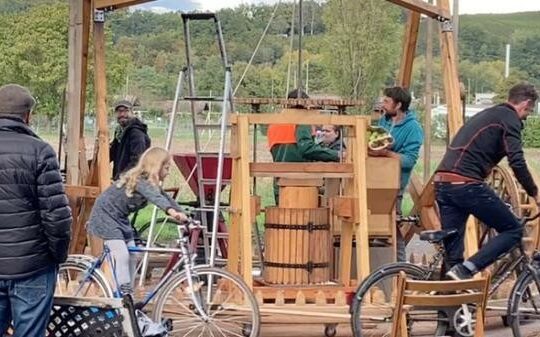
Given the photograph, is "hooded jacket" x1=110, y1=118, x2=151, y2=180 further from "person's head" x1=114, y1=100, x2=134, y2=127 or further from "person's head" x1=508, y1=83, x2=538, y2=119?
"person's head" x1=508, y1=83, x2=538, y2=119

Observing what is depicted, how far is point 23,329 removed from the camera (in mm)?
5234

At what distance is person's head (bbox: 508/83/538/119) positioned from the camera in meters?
6.94

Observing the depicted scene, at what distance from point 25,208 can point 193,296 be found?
215 cm

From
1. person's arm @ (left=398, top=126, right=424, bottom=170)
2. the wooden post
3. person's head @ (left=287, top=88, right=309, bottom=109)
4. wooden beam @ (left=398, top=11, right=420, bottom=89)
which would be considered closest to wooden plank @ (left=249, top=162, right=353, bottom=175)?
person's head @ (left=287, top=88, right=309, bottom=109)

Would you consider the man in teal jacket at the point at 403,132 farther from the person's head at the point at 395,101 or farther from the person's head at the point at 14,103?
the person's head at the point at 14,103

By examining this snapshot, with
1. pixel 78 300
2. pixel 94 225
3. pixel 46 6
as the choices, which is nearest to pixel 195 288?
pixel 94 225

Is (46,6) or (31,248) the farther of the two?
(46,6)

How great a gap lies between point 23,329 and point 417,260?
601 centimetres

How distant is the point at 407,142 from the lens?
28.3ft

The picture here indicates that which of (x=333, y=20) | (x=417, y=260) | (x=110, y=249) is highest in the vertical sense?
(x=333, y=20)

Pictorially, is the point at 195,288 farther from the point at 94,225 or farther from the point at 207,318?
the point at 94,225

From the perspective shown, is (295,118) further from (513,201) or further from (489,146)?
(513,201)

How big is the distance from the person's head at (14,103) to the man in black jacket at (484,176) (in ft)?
9.93

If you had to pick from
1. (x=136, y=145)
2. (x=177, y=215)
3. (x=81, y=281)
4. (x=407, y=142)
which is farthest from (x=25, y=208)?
(x=136, y=145)
